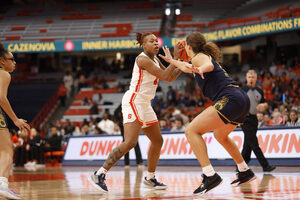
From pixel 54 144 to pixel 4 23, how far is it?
17.9m

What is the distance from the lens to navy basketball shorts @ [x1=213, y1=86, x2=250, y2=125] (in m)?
6.04

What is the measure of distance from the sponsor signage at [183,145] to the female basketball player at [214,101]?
18.8 feet

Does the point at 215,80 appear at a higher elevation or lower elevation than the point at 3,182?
higher

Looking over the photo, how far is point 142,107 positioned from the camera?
718 centimetres

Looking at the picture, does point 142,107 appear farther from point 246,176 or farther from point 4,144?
point 4,144

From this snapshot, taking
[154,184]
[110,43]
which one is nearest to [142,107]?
[154,184]

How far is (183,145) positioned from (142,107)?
682 centimetres

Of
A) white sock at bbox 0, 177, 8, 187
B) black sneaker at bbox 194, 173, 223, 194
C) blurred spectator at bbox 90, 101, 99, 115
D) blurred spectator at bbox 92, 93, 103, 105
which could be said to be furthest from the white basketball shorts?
blurred spectator at bbox 92, 93, 103, 105

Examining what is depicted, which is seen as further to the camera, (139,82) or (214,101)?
(139,82)

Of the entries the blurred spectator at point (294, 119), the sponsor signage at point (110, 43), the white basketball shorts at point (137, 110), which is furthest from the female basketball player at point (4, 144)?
the sponsor signage at point (110, 43)

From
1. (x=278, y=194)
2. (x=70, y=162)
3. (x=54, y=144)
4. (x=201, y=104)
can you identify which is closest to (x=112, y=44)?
(x=201, y=104)

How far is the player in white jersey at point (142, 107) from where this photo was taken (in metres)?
6.84

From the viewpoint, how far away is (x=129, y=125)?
7.00m

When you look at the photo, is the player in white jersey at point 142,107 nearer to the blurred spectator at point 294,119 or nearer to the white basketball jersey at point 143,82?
the white basketball jersey at point 143,82
